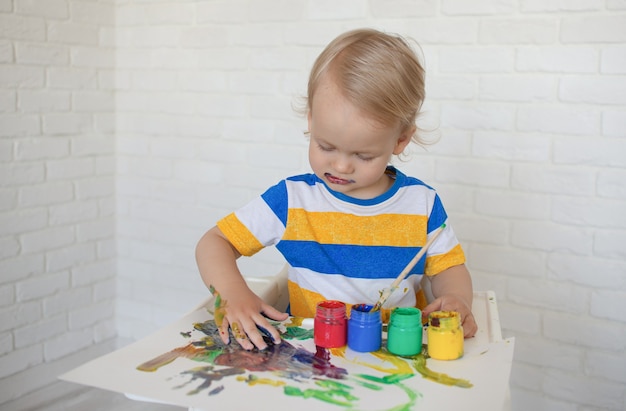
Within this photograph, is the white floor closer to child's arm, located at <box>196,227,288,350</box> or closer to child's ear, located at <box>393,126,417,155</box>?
child's arm, located at <box>196,227,288,350</box>

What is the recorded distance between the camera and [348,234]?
4.78 ft

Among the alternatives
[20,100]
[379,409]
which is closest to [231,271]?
[379,409]

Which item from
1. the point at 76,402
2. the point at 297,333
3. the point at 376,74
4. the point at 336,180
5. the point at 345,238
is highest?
the point at 376,74

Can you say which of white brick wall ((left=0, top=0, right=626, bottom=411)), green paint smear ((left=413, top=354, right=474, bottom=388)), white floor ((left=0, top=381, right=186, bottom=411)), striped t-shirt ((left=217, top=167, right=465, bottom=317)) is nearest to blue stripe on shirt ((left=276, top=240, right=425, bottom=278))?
striped t-shirt ((left=217, top=167, right=465, bottom=317))

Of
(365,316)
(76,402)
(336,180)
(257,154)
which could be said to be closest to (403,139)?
(336,180)

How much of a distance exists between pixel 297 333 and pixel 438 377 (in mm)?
286

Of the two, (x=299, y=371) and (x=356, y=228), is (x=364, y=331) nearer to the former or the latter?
(x=299, y=371)

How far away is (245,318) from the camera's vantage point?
1212 mm

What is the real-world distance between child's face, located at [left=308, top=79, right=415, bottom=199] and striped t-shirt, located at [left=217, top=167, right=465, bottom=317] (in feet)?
0.31

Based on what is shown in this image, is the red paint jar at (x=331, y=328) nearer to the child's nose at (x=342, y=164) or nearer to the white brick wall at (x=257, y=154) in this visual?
the child's nose at (x=342, y=164)

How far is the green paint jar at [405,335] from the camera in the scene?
111 cm

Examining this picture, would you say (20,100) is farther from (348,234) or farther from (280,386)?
(280,386)

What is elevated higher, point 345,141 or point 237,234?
point 345,141

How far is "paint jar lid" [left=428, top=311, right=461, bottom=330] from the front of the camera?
3.61ft
